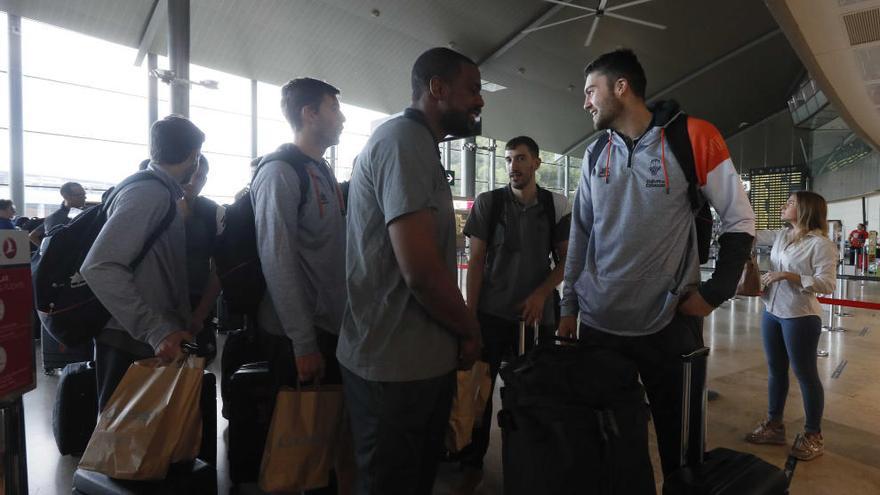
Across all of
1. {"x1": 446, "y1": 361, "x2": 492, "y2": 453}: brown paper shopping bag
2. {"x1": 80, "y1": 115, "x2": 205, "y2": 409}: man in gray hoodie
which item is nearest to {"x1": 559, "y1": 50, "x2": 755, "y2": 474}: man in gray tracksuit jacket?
{"x1": 446, "y1": 361, "x2": 492, "y2": 453}: brown paper shopping bag

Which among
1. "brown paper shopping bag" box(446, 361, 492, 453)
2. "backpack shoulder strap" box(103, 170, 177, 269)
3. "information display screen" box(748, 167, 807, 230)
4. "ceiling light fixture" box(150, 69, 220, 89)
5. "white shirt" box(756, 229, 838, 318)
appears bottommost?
"brown paper shopping bag" box(446, 361, 492, 453)

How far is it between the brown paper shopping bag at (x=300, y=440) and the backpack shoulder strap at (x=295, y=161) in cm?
72

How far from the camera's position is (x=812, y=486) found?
97.5 inches

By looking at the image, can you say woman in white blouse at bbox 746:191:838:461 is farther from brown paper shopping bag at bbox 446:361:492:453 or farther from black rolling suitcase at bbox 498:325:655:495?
black rolling suitcase at bbox 498:325:655:495

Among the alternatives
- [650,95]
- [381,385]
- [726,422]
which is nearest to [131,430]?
[381,385]

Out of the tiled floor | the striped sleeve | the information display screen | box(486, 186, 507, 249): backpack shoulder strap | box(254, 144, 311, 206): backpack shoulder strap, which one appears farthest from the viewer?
the information display screen

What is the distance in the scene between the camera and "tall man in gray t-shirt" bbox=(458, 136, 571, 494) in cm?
252

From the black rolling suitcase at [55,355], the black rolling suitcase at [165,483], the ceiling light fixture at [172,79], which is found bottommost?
the black rolling suitcase at [55,355]

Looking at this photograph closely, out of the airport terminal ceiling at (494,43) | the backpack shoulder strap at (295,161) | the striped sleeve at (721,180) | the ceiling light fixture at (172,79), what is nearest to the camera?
the striped sleeve at (721,180)

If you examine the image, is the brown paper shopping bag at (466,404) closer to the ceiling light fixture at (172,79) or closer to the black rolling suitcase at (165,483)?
the black rolling suitcase at (165,483)

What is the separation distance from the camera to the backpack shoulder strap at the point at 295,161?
6.20 ft

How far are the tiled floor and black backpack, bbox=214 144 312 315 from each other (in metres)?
1.13

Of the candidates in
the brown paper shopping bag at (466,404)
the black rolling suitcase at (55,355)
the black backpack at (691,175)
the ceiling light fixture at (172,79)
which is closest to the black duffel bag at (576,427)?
the black backpack at (691,175)

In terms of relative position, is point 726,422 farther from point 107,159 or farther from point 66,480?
point 107,159
